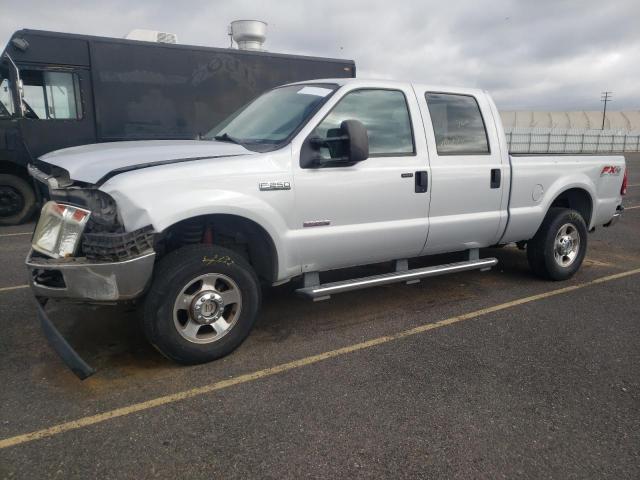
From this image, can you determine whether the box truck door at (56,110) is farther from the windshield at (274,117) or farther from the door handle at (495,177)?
the door handle at (495,177)

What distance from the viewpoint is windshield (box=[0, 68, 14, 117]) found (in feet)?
28.2

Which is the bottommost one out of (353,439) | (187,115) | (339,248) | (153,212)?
(353,439)

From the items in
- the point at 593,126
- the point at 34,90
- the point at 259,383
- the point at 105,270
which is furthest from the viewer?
the point at 593,126

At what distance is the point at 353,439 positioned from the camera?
105 inches

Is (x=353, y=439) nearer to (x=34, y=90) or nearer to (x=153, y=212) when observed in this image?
(x=153, y=212)

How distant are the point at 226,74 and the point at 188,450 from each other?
8.83 metres

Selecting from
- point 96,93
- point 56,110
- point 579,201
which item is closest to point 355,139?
point 579,201

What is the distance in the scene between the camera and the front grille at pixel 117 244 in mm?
2980

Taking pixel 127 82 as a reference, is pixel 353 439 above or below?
below

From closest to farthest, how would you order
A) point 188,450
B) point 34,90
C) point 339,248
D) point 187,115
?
point 188,450
point 339,248
point 34,90
point 187,115

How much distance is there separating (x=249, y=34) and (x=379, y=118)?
24.2ft

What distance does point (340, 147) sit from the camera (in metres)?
3.76

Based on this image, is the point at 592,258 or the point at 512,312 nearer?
the point at 512,312

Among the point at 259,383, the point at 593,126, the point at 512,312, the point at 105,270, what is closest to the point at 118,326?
the point at 105,270
